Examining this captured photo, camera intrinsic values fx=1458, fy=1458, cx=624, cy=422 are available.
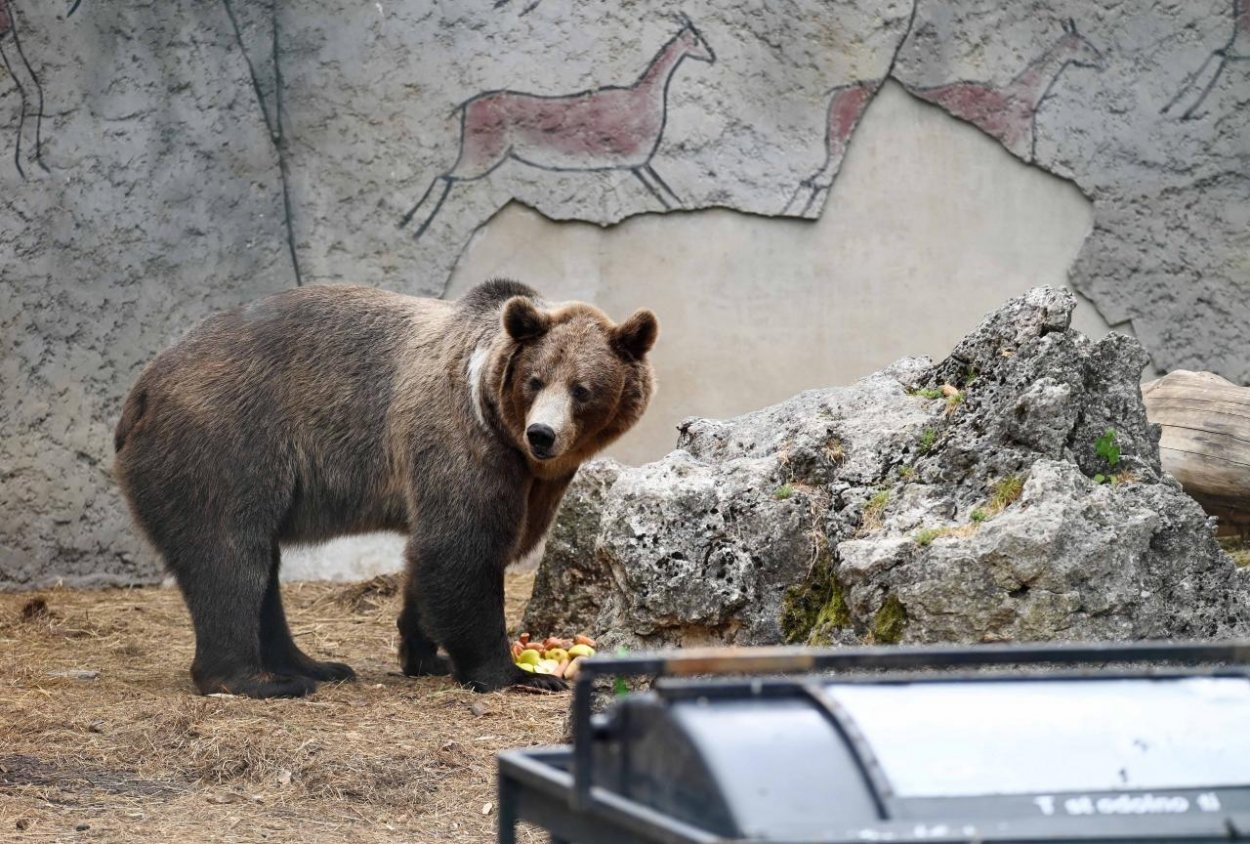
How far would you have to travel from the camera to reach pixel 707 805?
1496 mm

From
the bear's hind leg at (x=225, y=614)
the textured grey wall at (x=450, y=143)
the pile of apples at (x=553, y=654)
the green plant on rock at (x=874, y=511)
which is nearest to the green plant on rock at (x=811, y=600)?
the green plant on rock at (x=874, y=511)

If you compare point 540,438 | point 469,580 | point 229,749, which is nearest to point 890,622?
point 540,438

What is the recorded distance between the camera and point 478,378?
19.6 ft

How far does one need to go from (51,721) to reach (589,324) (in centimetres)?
255

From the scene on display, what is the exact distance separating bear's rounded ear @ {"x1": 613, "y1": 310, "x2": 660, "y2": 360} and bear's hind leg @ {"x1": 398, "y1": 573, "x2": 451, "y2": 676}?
1.47m

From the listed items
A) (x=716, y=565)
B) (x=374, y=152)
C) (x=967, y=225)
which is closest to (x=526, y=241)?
(x=374, y=152)

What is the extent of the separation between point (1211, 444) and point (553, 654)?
301 cm

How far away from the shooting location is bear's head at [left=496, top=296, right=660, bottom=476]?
18.8 ft

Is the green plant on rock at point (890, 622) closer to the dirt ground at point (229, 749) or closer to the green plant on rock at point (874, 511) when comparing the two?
the green plant on rock at point (874, 511)

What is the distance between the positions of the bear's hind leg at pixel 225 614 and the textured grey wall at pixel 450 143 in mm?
2338

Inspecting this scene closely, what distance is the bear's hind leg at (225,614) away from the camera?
A: 229 inches

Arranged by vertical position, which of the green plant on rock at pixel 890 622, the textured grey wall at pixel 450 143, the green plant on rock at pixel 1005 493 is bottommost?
the green plant on rock at pixel 890 622

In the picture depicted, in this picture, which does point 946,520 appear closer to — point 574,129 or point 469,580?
point 469,580

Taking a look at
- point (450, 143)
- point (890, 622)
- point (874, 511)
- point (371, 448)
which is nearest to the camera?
point (890, 622)
